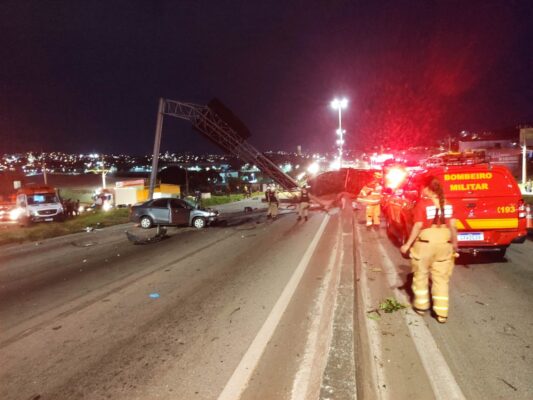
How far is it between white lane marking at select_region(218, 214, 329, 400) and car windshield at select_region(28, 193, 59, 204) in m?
20.6

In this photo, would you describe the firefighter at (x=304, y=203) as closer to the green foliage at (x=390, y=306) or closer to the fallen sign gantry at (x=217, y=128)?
the fallen sign gantry at (x=217, y=128)

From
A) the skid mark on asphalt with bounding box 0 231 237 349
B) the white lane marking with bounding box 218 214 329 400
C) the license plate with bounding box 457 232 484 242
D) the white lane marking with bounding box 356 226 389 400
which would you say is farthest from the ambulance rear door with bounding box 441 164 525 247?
the skid mark on asphalt with bounding box 0 231 237 349

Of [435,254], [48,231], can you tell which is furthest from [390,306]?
[48,231]

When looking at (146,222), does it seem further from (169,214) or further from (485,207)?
(485,207)

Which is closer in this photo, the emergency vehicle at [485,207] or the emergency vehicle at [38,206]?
the emergency vehicle at [485,207]

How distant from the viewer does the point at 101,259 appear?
34.9 ft

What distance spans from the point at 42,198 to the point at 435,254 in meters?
23.9

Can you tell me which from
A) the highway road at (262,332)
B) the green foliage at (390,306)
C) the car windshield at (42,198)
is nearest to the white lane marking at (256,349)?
the highway road at (262,332)

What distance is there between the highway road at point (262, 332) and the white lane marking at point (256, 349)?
0.07ft

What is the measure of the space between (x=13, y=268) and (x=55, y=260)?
1.06 m

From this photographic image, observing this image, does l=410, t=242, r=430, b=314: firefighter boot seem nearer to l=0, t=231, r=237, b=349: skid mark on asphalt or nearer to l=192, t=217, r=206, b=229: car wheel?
l=0, t=231, r=237, b=349: skid mark on asphalt

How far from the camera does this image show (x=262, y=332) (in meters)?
4.98

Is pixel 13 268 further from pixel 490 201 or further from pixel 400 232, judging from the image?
pixel 490 201

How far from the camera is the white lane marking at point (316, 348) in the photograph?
3.61 m
